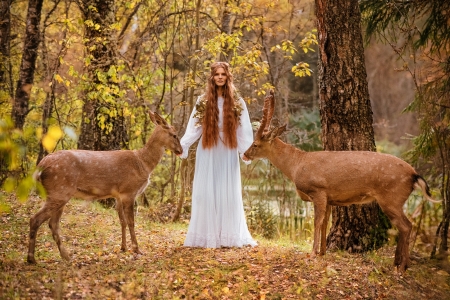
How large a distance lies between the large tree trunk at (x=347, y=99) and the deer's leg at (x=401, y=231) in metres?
0.92

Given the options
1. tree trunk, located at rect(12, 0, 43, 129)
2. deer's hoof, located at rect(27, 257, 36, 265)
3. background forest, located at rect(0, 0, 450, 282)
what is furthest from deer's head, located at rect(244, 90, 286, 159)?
tree trunk, located at rect(12, 0, 43, 129)

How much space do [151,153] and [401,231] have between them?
12.1 feet

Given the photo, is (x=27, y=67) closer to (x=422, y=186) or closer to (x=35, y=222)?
(x=35, y=222)

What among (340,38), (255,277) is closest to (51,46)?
(340,38)

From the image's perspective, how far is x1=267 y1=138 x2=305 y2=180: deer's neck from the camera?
25.3ft

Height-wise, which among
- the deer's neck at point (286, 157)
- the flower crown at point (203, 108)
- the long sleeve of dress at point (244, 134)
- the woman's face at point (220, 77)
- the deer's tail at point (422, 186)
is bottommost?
the deer's tail at point (422, 186)

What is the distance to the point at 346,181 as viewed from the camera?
7.15 m

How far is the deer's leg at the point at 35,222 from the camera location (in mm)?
6594

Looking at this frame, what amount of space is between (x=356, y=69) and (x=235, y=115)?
1.97 metres

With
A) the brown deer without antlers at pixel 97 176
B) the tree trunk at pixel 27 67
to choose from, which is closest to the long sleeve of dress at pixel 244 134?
the brown deer without antlers at pixel 97 176

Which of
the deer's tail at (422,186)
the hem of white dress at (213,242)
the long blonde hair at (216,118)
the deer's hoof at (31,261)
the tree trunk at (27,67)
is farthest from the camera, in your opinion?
the tree trunk at (27,67)

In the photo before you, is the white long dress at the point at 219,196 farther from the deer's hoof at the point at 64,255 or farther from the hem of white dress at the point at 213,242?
the deer's hoof at the point at 64,255

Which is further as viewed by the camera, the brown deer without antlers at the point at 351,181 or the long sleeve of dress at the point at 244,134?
the long sleeve of dress at the point at 244,134

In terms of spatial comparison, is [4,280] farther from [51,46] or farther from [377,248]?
[51,46]
